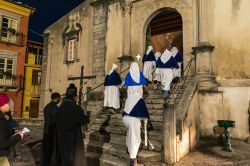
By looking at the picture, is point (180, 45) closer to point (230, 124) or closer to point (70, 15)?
point (70, 15)

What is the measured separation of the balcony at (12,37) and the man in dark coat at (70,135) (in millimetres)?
20223

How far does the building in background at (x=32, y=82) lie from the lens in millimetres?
26025

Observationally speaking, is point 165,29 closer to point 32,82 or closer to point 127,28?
point 127,28

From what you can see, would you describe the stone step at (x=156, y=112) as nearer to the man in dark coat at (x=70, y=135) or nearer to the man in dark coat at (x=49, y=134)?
the man in dark coat at (x=49, y=134)

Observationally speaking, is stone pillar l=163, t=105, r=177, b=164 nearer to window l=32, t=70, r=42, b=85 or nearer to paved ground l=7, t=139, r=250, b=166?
paved ground l=7, t=139, r=250, b=166

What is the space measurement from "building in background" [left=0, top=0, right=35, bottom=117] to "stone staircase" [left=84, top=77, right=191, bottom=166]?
15505 mm

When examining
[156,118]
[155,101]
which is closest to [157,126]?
[156,118]

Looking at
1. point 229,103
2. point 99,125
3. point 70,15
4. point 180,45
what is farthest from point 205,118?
point 70,15

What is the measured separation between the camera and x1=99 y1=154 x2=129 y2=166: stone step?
6536 mm

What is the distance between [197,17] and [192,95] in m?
3.68

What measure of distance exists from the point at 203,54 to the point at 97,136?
4902 mm

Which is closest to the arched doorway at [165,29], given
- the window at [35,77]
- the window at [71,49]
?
the window at [71,49]

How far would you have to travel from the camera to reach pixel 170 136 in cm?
633

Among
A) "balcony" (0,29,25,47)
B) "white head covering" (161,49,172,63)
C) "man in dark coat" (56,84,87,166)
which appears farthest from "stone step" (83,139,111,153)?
"balcony" (0,29,25,47)
